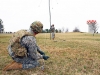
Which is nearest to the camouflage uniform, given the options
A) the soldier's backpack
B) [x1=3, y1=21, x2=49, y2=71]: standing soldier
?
[x1=3, y1=21, x2=49, y2=71]: standing soldier

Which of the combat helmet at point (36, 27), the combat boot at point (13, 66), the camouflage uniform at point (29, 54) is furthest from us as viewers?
the combat boot at point (13, 66)

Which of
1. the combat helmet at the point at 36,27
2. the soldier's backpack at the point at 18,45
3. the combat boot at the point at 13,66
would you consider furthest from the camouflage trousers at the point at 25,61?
the combat helmet at the point at 36,27

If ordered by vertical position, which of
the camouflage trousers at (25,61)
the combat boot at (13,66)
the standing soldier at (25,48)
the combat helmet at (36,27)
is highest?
the combat helmet at (36,27)

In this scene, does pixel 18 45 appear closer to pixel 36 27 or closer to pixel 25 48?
pixel 25 48

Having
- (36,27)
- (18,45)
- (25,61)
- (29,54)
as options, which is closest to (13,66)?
(25,61)

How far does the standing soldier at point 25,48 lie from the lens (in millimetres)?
7684

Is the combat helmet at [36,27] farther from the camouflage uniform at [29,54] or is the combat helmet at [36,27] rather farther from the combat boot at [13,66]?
the combat boot at [13,66]

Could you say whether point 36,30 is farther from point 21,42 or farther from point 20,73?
point 20,73

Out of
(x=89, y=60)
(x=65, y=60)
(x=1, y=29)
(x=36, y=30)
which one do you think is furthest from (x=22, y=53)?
(x=1, y=29)

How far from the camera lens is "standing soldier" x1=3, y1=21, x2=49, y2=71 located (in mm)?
7684

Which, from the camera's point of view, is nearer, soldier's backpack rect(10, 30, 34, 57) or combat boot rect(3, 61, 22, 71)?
soldier's backpack rect(10, 30, 34, 57)

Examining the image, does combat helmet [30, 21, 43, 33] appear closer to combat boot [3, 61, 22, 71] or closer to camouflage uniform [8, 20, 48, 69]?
camouflage uniform [8, 20, 48, 69]

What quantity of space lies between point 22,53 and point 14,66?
0.66m

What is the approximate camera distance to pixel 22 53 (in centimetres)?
775
